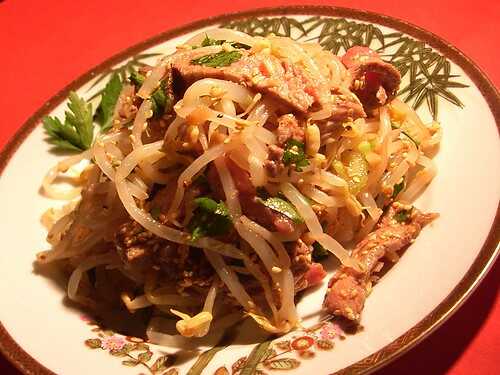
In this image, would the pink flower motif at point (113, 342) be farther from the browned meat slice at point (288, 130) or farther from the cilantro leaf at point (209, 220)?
the browned meat slice at point (288, 130)

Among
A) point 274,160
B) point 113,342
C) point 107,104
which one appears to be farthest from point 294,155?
point 107,104

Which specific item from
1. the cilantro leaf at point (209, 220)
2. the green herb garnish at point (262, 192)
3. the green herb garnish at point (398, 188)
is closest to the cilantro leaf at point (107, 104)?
the cilantro leaf at point (209, 220)

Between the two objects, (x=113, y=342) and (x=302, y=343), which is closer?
(x=302, y=343)

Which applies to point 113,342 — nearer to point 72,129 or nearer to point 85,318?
point 85,318

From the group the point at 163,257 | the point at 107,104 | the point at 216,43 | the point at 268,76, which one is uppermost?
the point at 216,43

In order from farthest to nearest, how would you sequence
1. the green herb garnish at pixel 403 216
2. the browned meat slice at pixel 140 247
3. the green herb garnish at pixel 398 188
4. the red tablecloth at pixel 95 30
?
1. the red tablecloth at pixel 95 30
2. the green herb garnish at pixel 398 188
3. the green herb garnish at pixel 403 216
4. the browned meat slice at pixel 140 247

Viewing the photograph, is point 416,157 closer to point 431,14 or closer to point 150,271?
point 150,271

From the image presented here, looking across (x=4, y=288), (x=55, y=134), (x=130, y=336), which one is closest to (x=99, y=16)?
(x=55, y=134)

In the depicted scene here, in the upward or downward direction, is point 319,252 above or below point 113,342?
above

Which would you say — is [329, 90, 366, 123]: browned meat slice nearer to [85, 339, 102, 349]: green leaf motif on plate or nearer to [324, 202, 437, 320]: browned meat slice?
[324, 202, 437, 320]: browned meat slice
